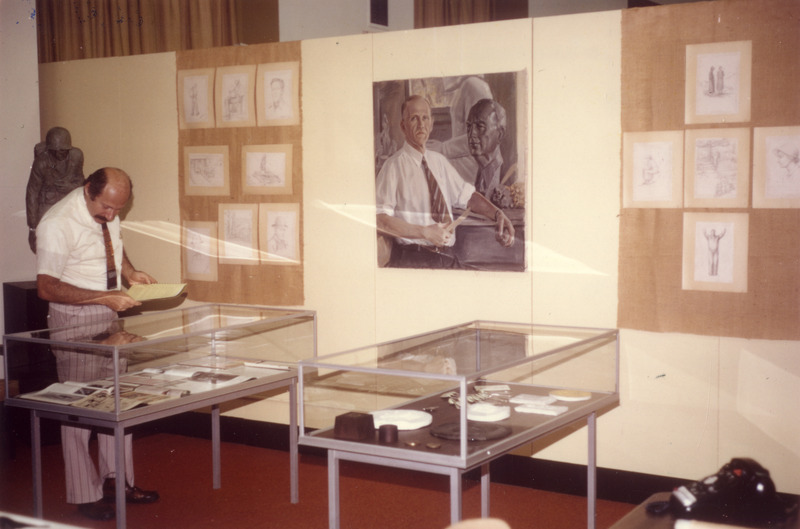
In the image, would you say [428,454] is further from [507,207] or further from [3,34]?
[3,34]

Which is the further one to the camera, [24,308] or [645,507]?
[24,308]

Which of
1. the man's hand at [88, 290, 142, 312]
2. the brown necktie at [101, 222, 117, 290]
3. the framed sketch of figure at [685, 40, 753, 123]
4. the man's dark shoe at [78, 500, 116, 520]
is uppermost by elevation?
the framed sketch of figure at [685, 40, 753, 123]

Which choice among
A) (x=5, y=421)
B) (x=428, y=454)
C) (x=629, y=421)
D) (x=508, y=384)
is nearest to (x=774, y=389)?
(x=629, y=421)

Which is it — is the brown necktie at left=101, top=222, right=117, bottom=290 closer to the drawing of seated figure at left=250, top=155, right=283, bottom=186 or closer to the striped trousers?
the striped trousers

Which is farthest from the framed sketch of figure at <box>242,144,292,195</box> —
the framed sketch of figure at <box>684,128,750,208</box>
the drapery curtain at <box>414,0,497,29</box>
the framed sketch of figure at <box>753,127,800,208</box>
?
the drapery curtain at <box>414,0,497,29</box>

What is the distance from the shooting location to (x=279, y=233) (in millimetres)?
5141

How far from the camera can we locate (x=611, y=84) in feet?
13.5

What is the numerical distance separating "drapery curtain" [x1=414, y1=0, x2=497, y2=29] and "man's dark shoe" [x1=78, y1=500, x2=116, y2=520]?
547 centimetres

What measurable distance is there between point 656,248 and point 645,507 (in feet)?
5.82

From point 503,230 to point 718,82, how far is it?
1.24m

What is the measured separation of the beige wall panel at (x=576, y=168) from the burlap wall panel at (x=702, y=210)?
0.27ft

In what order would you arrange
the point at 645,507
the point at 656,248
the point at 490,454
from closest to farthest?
the point at 645,507 < the point at 490,454 < the point at 656,248

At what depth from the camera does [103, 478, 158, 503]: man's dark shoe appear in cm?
430

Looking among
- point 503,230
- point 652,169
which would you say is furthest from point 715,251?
point 503,230
